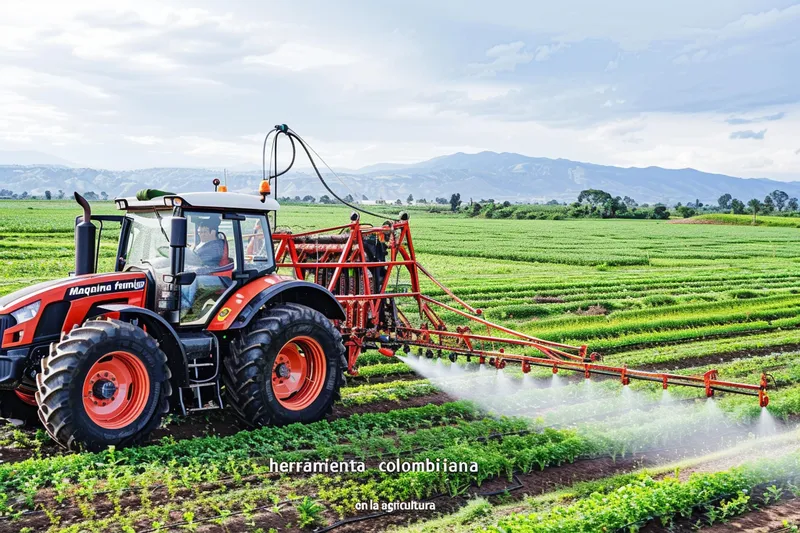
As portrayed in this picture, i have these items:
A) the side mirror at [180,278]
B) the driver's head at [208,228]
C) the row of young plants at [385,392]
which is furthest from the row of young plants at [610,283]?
the side mirror at [180,278]

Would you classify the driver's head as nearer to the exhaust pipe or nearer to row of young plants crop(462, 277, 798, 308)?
the exhaust pipe

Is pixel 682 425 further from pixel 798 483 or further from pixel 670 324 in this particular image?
pixel 670 324

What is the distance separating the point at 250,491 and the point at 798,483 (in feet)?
18.0

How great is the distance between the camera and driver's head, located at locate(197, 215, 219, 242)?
27.1 feet

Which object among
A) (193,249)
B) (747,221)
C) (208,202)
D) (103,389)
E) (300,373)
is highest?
(747,221)

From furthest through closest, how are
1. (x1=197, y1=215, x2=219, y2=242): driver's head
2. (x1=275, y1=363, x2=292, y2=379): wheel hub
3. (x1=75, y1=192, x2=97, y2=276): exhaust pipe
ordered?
1. (x1=275, y1=363, x2=292, y2=379): wheel hub
2. (x1=197, y1=215, x2=219, y2=242): driver's head
3. (x1=75, y1=192, x2=97, y2=276): exhaust pipe

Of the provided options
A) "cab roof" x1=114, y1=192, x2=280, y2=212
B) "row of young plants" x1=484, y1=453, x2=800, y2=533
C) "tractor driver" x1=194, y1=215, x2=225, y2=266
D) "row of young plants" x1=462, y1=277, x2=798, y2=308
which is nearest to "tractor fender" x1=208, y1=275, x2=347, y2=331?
"tractor driver" x1=194, y1=215, x2=225, y2=266

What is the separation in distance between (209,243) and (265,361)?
1.50m

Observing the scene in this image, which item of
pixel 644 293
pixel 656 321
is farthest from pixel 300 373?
pixel 644 293

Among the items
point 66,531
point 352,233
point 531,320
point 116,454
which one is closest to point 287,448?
point 116,454

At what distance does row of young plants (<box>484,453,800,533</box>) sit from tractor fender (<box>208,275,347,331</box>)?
3.58m

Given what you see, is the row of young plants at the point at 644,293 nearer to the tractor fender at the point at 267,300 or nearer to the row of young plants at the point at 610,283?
the row of young plants at the point at 610,283

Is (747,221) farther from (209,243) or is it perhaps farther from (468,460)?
(209,243)

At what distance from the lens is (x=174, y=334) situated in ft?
24.9
